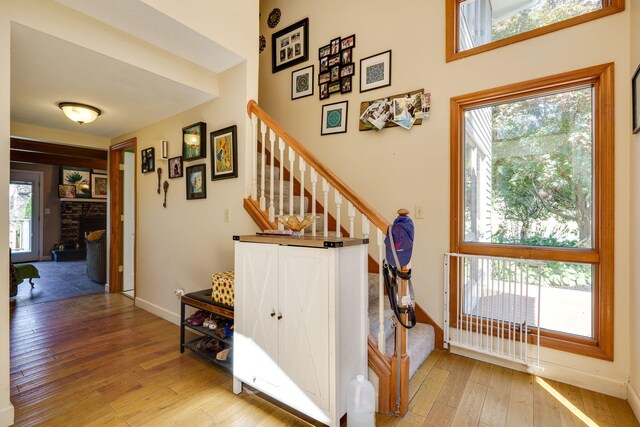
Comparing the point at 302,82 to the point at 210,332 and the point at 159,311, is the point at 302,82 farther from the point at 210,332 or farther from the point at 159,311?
the point at 159,311

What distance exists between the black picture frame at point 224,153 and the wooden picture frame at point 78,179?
26.5 ft

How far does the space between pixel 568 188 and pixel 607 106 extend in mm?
570

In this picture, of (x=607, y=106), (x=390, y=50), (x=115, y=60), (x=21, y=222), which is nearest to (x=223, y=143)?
(x=115, y=60)

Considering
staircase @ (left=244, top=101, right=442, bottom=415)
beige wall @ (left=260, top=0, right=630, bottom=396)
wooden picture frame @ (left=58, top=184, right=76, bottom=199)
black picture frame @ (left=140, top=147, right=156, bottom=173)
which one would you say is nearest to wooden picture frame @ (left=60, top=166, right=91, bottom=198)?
wooden picture frame @ (left=58, top=184, right=76, bottom=199)

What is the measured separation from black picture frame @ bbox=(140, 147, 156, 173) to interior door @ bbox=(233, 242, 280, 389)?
2339 millimetres


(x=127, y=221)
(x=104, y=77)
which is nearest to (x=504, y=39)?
(x=104, y=77)

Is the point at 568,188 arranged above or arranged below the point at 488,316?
above

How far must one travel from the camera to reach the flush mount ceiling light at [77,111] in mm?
2924

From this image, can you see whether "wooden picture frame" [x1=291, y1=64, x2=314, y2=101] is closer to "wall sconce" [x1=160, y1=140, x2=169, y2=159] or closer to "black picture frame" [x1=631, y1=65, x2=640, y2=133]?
"wall sconce" [x1=160, y1=140, x2=169, y2=159]

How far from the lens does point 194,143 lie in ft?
9.98

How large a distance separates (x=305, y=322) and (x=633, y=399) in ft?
6.68

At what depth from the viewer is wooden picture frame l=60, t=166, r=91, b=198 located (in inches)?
327

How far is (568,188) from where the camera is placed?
219cm

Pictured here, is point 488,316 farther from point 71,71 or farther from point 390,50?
point 71,71
